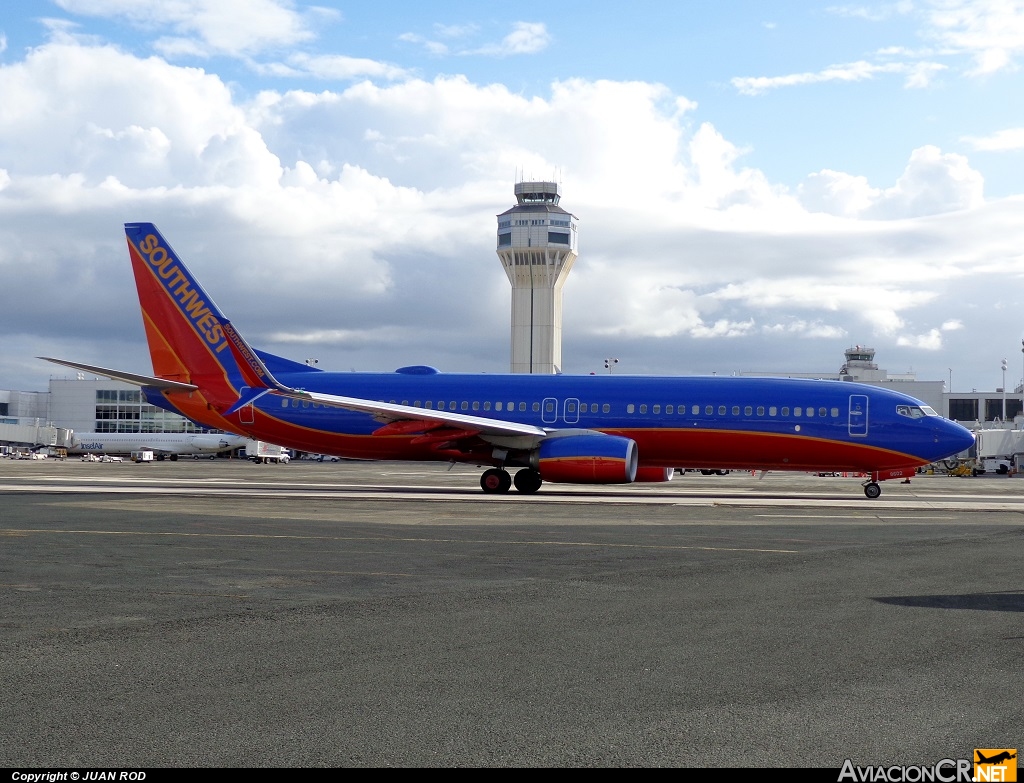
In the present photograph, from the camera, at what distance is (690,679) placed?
25.5 feet

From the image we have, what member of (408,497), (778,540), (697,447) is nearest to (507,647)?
(778,540)

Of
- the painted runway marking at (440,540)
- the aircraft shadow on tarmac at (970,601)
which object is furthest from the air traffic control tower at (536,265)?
the aircraft shadow on tarmac at (970,601)

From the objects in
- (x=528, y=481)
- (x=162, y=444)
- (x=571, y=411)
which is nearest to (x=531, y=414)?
(x=571, y=411)

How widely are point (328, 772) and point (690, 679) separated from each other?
3272mm

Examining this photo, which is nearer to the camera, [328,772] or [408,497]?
[328,772]

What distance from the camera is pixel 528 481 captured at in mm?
32875

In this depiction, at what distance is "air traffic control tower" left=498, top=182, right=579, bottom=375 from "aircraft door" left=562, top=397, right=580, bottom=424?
97.2 meters

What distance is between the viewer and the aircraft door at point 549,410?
111 ft

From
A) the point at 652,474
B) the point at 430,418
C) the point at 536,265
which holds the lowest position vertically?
the point at 652,474

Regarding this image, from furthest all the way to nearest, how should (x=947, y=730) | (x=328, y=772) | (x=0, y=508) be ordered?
1. (x=0, y=508)
2. (x=947, y=730)
3. (x=328, y=772)

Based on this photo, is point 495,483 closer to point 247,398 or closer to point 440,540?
point 247,398

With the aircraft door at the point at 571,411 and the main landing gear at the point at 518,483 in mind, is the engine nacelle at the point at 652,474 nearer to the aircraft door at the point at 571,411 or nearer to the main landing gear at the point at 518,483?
the aircraft door at the point at 571,411

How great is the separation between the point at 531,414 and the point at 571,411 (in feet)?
4.58

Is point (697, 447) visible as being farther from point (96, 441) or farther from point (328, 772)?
point (96, 441)
